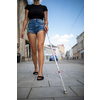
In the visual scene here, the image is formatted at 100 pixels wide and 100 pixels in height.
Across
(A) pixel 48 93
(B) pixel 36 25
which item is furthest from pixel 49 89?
(B) pixel 36 25

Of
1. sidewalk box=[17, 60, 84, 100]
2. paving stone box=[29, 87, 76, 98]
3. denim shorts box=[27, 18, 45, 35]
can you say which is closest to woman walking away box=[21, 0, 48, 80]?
denim shorts box=[27, 18, 45, 35]

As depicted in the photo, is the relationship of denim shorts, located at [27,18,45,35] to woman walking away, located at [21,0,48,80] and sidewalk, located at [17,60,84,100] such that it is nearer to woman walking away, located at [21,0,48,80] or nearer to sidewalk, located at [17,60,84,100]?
woman walking away, located at [21,0,48,80]

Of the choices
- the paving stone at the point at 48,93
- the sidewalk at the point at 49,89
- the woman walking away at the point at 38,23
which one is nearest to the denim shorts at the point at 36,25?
the woman walking away at the point at 38,23

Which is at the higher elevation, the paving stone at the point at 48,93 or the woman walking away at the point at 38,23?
the woman walking away at the point at 38,23

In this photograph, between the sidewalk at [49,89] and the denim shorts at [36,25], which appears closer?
the sidewalk at [49,89]

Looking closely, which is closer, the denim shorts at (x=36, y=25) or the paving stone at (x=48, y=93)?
the paving stone at (x=48, y=93)

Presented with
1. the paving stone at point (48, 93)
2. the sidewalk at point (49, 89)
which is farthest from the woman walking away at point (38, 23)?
the paving stone at point (48, 93)

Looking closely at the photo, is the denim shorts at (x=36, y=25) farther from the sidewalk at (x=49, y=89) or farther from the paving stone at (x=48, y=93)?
the paving stone at (x=48, y=93)

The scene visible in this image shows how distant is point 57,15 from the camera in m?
1.86

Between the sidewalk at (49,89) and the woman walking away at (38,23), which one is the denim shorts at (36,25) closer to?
the woman walking away at (38,23)
